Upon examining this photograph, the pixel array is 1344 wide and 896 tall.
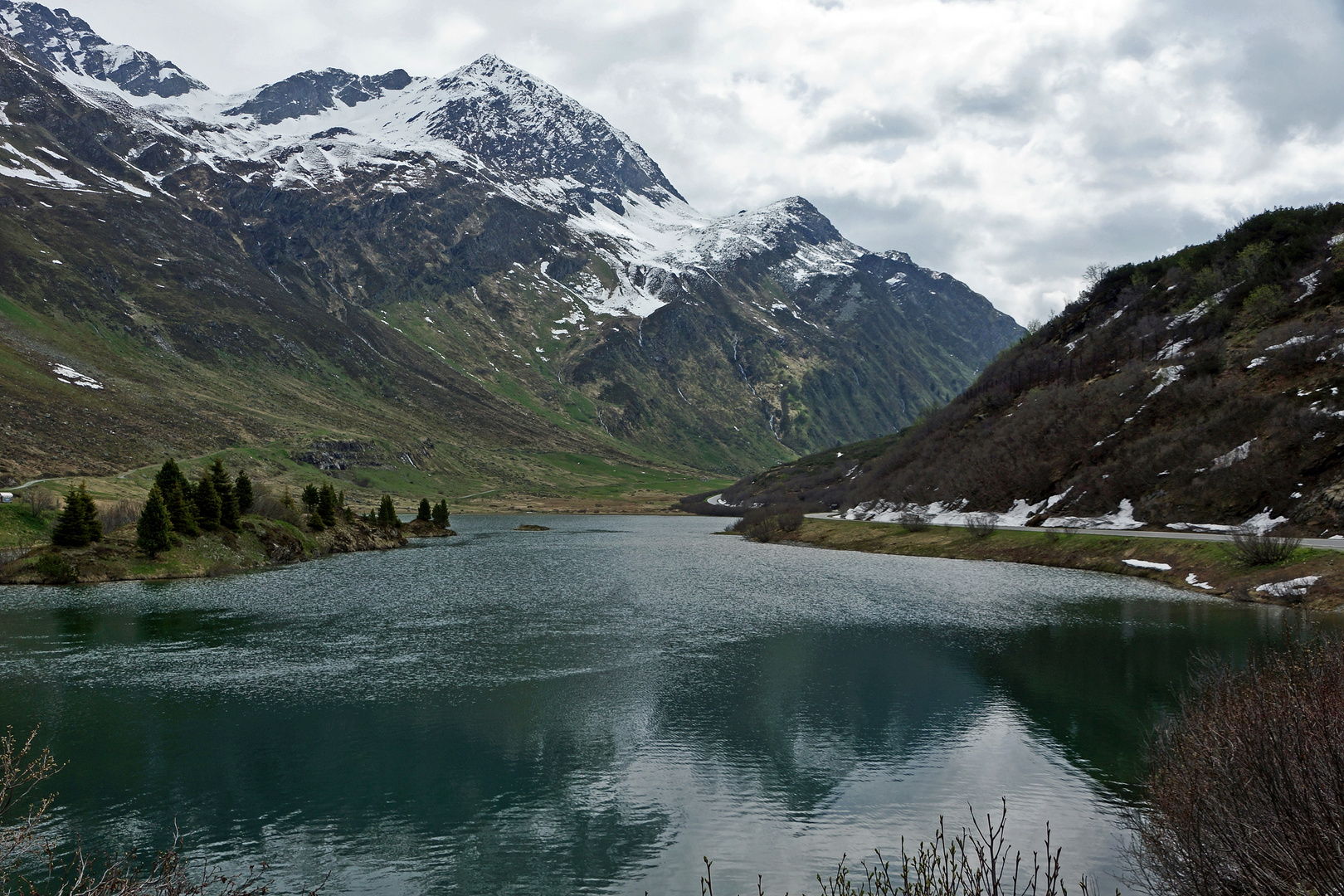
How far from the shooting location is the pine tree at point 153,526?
228 feet

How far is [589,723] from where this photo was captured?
93.8ft

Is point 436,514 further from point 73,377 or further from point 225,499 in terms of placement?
point 73,377

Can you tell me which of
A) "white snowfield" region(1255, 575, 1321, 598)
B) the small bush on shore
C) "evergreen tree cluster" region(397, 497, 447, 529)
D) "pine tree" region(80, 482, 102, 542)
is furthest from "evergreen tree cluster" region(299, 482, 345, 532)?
"white snowfield" region(1255, 575, 1321, 598)

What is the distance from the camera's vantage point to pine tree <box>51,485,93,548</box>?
66000mm

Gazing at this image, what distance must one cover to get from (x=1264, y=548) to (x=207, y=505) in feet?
303

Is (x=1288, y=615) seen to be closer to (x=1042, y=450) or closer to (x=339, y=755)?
(x=339, y=755)

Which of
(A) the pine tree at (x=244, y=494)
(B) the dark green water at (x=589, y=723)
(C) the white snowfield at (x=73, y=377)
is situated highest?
(C) the white snowfield at (x=73, y=377)

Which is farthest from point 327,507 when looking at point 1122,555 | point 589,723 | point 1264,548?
point 1264,548

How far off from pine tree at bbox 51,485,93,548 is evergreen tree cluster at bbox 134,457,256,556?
4.31 meters

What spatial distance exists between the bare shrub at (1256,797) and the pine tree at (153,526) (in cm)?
7675

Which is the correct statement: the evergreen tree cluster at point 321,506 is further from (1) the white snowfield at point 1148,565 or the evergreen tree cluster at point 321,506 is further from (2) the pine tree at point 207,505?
(1) the white snowfield at point 1148,565

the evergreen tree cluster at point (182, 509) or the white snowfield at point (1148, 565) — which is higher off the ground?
the evergreen tree cluster at point (182, 509)

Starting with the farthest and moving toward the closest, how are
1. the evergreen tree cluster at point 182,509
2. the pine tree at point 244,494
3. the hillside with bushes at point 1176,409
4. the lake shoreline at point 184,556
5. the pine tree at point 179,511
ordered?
1. the pine tree at point 244,494
2. the pine tree at point 179,511
3. the evergreen tree cluster at point 182,509
4. the hillside with bushes at point 1176,409
5. the lake shoreline at point 184,556

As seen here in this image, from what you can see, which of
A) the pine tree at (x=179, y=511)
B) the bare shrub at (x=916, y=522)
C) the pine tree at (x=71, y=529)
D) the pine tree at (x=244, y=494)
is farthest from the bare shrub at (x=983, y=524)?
the pine tree at (x=71, y=529)
